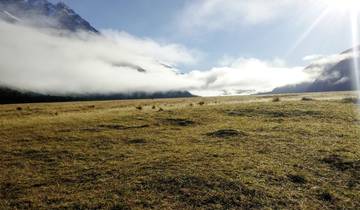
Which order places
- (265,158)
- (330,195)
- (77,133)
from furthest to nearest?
(77,133) < (265,158) < (330,195)

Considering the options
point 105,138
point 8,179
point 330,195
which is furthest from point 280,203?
point 105,138

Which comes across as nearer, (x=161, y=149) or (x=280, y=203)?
(x=280, y=203)

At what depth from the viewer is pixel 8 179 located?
19453mm

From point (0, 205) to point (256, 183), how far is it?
36.1 feet

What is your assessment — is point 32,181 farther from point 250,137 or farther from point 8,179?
point 250,137

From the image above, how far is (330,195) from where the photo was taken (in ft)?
54.6

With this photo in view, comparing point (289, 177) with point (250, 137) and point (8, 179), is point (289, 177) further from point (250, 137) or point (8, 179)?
point (8, 179)

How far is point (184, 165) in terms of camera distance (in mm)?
20547

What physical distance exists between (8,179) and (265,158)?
13451 millimetres

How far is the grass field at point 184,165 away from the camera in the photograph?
1644 cm

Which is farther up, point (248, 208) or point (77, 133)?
point (77, 133)

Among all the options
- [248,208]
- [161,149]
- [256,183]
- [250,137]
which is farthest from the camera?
[250,137]

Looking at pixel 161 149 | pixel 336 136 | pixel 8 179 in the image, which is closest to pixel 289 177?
pixel 161 149

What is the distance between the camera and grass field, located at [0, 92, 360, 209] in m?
16.4
